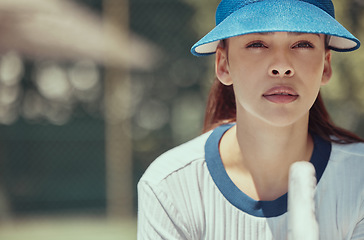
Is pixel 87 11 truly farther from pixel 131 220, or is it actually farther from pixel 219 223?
pixel 219 223

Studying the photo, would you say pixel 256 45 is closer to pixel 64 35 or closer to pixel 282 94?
pixel 282 94

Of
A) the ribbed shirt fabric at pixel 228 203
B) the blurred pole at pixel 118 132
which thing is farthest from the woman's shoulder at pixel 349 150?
the blurred pole at pixel 118 132

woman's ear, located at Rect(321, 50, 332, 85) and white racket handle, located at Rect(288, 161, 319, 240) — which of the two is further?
woman's ear, located at Rect(321, 50, 332, 85)

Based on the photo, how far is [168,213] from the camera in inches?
98.5

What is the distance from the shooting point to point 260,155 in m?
2.56

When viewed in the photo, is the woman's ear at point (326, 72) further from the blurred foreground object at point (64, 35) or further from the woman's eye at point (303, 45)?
the blurred foreground object at point (64, 35)

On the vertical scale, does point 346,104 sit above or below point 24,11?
below

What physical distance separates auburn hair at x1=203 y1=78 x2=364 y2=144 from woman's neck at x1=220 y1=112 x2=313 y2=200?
0.54ft

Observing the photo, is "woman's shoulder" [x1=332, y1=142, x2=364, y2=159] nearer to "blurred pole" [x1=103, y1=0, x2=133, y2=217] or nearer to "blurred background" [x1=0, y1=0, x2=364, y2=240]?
"blurred background" [x1=0, y1=0, x2=364, y2=240]

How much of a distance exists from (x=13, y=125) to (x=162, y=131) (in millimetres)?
1684

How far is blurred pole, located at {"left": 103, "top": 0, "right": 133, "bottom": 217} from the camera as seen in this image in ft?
24.1

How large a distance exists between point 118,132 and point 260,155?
4.89m

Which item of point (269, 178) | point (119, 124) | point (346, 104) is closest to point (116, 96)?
point (119, 124)

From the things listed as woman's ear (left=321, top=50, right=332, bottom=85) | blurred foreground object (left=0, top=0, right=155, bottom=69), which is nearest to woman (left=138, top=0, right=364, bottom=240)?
woman's ear (left=321, top=50, right=332, bottom=85)
